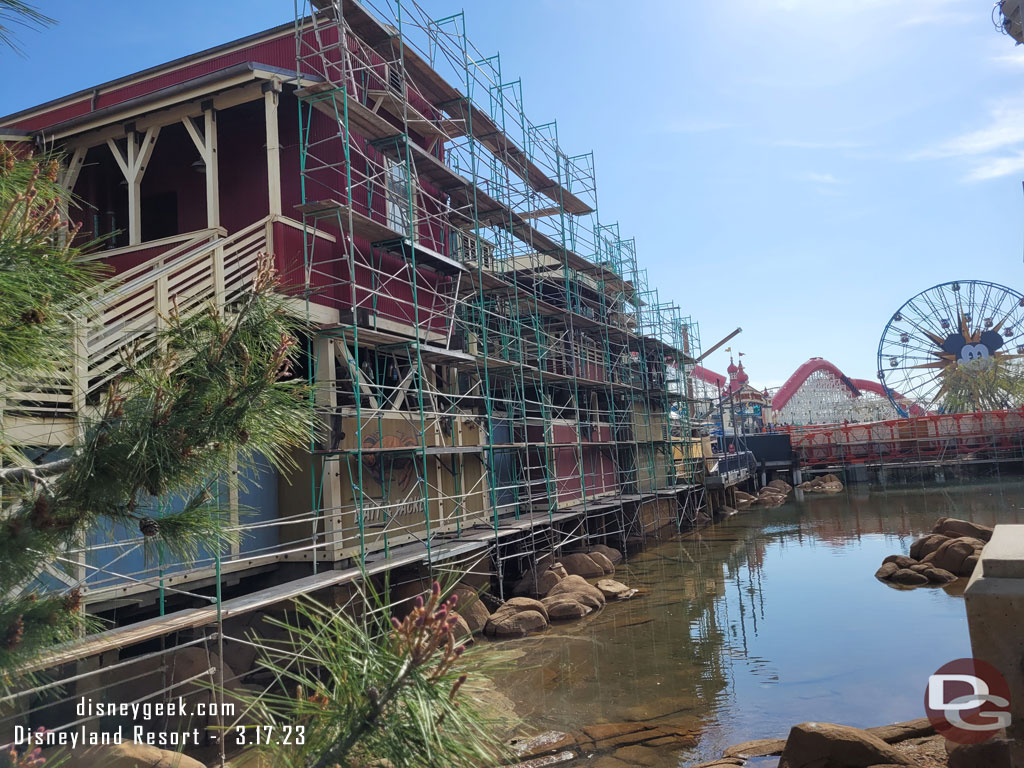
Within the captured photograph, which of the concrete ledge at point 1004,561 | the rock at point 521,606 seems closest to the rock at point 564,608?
the rock at point 521,606

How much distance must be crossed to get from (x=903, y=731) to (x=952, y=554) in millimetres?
11112

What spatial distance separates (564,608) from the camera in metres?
13.6

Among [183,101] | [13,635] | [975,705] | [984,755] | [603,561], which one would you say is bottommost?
[603,561]

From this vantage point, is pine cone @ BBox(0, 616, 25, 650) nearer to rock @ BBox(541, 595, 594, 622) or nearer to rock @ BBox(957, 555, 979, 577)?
rock @ BBox(541, 595, 594, 622)

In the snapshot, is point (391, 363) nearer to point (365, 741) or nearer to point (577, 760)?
point (577, 760)

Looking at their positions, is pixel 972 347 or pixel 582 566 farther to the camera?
pixel 972 347

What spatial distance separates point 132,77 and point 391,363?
7872mm

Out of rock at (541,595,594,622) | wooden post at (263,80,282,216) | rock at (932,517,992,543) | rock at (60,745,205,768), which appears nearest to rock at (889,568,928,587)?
rock at (932,517,992,543)

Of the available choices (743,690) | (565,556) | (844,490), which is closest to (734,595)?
(565,556)

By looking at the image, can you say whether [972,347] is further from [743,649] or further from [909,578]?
[743,649]

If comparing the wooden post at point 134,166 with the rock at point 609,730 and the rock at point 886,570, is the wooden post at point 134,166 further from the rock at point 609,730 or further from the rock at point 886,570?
the rock at point 886,570

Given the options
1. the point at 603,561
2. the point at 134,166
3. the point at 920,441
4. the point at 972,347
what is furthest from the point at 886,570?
the point at 972,347

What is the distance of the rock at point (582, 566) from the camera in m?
16.6

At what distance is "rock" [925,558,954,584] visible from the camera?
51.9 ft
